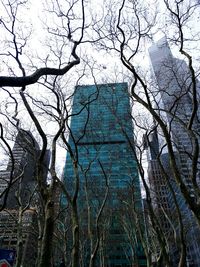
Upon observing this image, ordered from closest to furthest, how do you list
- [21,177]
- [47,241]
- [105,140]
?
[47,241]
[21,177]
[105,140]

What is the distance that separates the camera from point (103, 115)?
14688mm

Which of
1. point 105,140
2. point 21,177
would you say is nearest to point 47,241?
point 21,177

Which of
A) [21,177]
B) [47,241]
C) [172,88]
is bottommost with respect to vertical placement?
[47,241]

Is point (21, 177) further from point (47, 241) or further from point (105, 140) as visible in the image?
point (47, 241)

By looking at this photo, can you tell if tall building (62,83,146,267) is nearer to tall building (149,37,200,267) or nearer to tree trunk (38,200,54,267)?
tall building (149,37,200,267)

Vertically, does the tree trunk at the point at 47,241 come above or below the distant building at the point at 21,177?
below

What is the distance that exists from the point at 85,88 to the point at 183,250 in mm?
8252

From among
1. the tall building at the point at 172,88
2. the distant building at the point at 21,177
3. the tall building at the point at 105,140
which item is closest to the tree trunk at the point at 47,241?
the distant building at the point at 21,177

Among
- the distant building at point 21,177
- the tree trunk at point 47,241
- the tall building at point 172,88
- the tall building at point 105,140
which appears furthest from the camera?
the tall building at point 105,140

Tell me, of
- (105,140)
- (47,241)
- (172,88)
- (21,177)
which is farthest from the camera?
(105,140)

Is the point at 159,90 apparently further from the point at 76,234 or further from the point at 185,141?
the point at 76,234

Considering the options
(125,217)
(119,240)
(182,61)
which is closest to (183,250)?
(182,61)

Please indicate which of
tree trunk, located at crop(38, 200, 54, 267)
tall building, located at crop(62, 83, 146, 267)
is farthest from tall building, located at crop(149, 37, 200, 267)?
tree trunk, located at crop(38, 200, 54, 267)

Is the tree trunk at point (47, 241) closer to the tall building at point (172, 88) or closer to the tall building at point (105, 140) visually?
the tall building at point (105, 140)
